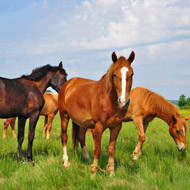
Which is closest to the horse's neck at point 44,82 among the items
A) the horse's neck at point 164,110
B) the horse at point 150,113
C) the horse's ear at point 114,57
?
the horse at point 150,113

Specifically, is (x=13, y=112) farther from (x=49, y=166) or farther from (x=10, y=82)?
(x=49, y=166)

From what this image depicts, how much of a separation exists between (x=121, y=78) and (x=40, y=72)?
3.66m

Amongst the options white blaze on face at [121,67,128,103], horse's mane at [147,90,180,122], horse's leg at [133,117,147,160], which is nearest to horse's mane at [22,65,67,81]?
horse's leg at [133,117,147,160]

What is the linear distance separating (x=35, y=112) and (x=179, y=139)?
3.98m

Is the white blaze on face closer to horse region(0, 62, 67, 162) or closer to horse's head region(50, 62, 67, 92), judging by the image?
horse region(0, 62, 67, 162)

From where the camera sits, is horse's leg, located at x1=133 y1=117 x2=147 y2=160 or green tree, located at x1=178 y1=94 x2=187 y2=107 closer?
horse's leg, located at x1=133 y1=117 x2=147 y2=160

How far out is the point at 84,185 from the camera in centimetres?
370

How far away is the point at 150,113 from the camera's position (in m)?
7.28

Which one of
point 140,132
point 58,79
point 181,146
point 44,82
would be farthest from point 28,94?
point 181,146

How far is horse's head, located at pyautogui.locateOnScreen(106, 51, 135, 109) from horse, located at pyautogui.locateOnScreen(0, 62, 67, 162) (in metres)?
2.64

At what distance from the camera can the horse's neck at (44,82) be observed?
6441 millimetres

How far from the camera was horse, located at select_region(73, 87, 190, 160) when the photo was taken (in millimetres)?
6195

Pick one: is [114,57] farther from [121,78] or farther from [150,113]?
[150,113]

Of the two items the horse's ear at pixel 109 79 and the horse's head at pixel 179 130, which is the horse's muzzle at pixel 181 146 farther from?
the horse's ear at pixel 109 79
